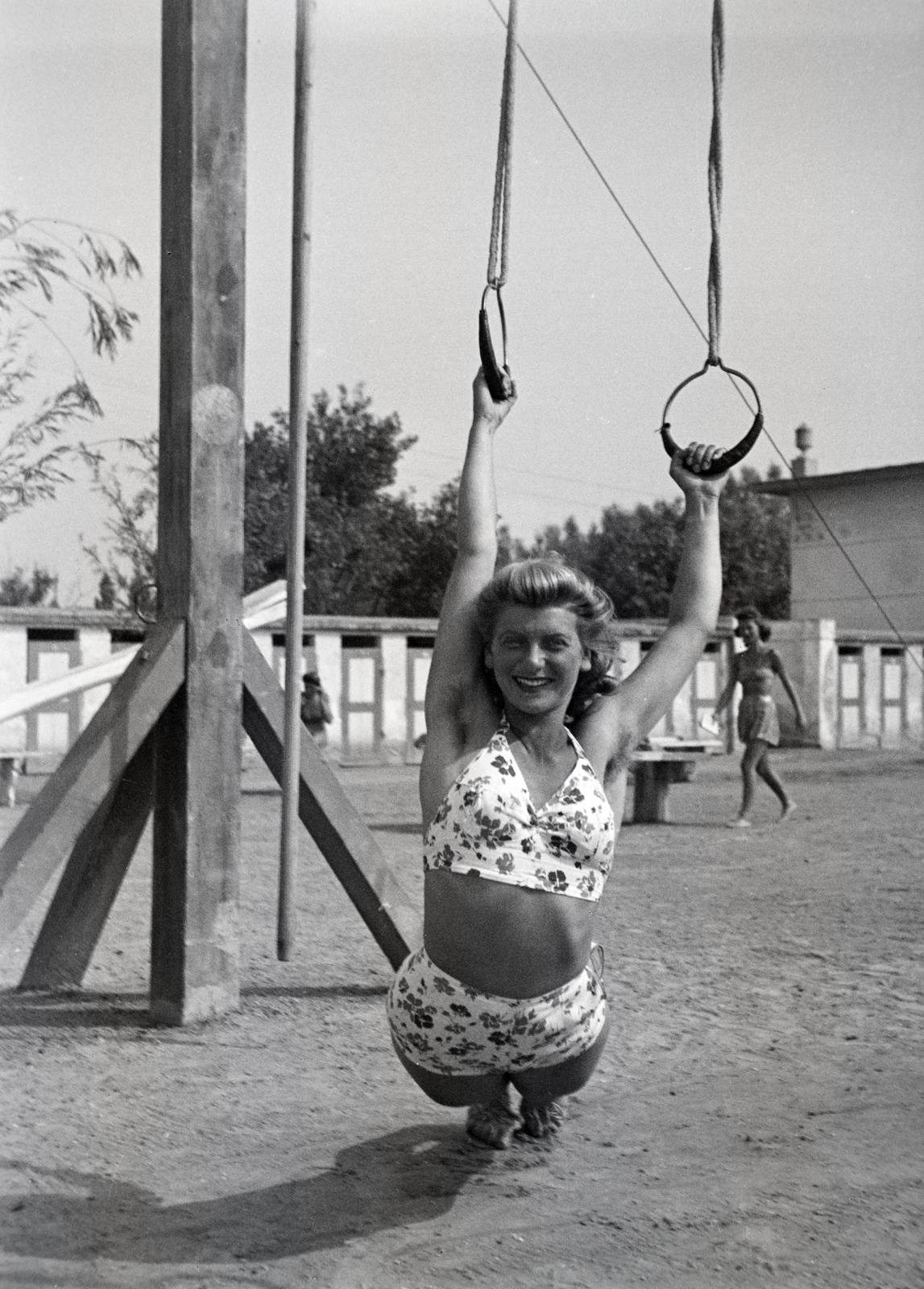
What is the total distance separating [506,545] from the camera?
49.2 metres

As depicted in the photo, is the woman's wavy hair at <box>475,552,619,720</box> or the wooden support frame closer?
the woman's wavy hair at <box>475,552,619,720</box>

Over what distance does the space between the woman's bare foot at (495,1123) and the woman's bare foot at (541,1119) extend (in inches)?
1.3

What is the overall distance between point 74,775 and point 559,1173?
6.22ft

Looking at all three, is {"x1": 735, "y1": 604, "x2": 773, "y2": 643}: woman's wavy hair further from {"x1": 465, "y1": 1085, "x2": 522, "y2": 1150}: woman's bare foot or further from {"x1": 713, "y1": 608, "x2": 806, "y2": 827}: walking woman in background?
{"x1": 465, "y1": 1085, "x2": 522, "y2": 1150}: woman's bare foot

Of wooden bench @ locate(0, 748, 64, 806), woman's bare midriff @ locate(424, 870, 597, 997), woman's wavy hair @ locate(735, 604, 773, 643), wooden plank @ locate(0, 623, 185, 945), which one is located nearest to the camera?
woman's bare midriff @ locate(424, 870, 597, 997)

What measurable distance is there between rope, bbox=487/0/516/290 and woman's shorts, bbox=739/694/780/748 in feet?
26.2

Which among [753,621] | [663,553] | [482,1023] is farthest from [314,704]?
[663,553]

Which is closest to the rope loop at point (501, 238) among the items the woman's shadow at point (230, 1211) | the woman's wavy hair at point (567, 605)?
the woman's wavy hair at point (567, 605)

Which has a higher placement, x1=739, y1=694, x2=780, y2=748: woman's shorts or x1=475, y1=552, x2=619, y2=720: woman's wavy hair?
x1=475, y1=552, x2=619, y2=720: woman's wavy hair

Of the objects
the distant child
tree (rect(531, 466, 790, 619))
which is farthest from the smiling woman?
tree (rect(531, 466, 790, 619))

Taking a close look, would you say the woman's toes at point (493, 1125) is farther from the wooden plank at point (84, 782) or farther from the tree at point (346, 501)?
the tree at point (346, 501)

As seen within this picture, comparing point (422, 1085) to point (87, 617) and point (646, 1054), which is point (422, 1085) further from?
point (87, 617)

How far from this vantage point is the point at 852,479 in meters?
26.0

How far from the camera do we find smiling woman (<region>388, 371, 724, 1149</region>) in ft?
8.84
